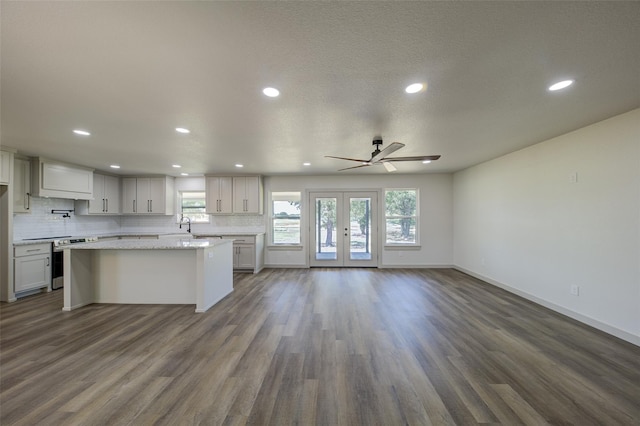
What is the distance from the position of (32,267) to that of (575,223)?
27.8 ft

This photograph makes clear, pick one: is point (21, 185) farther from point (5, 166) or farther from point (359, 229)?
point (359, 229)

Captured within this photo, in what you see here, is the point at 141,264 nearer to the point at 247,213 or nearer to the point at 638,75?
the point at 247,213

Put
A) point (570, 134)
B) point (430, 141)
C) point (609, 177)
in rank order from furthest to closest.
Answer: point (430, 141)
point (570, 134)
point (609, 177)

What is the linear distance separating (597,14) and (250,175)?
6143mm

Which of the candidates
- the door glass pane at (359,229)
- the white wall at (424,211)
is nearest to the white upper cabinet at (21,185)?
the white wall at (424,211)

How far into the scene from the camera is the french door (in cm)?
670

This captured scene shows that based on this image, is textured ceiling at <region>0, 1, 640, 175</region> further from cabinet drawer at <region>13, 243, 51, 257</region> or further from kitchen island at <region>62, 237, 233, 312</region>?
cabinet drawer at <region>13, 243, 51, 257</region>

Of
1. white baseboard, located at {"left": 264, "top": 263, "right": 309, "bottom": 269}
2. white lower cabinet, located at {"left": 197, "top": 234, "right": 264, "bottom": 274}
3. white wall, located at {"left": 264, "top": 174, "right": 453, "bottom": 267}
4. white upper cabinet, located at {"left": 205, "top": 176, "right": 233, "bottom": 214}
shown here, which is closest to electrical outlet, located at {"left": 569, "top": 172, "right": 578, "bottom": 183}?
white wall, located at {"left": 264, "top": 174, "right": 453, "bottom": 267}

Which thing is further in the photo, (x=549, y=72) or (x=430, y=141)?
(x=430, y=141)

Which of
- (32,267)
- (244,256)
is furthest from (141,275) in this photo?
(244,256)

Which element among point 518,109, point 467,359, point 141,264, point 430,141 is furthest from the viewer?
point 141,264

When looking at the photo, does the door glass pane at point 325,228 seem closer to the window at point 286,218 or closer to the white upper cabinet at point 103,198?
the window at point 286,218

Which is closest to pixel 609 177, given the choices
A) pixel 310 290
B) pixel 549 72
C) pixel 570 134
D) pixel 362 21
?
pixel 570 134

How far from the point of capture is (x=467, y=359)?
240 cm
